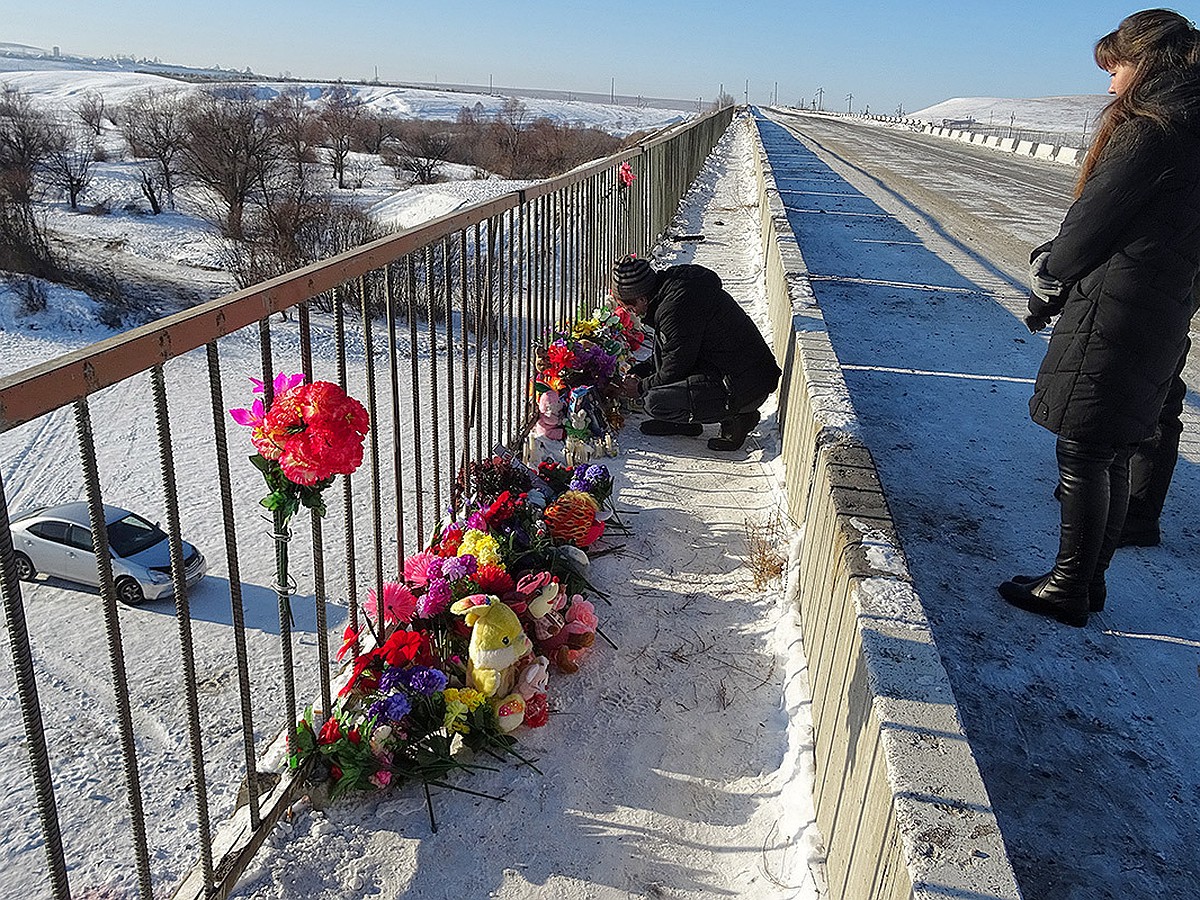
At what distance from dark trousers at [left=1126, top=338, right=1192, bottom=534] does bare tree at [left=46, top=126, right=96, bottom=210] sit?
48.0 metres

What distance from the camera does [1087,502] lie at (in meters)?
2.85

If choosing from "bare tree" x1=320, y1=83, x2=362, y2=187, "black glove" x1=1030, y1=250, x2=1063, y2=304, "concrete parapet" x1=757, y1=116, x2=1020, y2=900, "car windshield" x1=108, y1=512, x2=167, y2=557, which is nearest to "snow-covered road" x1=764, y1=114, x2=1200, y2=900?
"concrete parapet" x1=757, y1=116, x2=1020, y2=900

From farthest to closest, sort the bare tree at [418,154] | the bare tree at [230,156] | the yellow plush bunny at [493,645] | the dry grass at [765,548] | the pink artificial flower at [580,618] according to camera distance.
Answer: the bare tree at [418,154], the bare tree at [230,156], the dry grass at [765,548], the pink artificial flower at [580,618], the yellow plush bunny at [493,645]

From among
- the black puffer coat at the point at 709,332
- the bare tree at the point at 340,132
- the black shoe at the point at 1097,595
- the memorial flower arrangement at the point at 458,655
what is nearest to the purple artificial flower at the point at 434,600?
the memorial flower arrangement at the point at 458,655

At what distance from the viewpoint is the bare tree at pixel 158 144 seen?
4397 cm

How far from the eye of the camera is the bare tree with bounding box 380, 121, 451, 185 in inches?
2176

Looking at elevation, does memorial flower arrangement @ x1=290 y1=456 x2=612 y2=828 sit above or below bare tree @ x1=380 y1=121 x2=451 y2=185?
above

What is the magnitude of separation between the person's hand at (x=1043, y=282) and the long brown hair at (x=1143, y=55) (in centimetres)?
32

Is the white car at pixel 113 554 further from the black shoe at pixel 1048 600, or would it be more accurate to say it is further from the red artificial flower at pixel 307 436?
the black shoe at pixel 1048 600

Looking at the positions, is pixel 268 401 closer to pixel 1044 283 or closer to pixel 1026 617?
pixel 1044 283

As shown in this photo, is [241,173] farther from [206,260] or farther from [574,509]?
[574,509]

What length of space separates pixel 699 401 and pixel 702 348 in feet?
0.91

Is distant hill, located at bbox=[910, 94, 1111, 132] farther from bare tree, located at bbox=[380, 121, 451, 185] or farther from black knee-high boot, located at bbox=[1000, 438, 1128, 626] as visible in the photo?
black knee-high boot, located at bbox=[1000, 438, 1128, 626]

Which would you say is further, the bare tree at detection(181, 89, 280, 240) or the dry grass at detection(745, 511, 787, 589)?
the bare tree at detection(181, 89, 280, 240)
